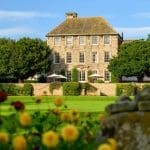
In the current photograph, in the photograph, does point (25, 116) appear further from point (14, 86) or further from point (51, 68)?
point (51, 68)

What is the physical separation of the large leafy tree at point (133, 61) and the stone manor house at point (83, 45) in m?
5.53

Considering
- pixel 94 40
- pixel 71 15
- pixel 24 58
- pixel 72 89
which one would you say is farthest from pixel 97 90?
pixel 71 15

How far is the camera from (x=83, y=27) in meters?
103

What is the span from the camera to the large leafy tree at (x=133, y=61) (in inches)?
3662

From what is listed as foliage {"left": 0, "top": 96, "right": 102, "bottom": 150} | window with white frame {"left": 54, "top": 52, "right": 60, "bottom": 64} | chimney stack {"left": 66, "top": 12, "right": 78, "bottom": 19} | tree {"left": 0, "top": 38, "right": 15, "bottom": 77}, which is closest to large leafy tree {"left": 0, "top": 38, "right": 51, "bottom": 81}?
tree {"left": 0, "top": 38, "right": 15, "bottom": 77}

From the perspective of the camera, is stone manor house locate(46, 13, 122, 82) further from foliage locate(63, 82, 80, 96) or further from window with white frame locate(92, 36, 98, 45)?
foliage locate(63, 82, 80, 96)

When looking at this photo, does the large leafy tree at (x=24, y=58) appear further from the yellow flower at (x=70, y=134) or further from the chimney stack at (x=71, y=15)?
the yellow flower at (x=70, y=134)

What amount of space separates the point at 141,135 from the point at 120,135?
237mm

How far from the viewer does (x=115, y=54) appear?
102 meters

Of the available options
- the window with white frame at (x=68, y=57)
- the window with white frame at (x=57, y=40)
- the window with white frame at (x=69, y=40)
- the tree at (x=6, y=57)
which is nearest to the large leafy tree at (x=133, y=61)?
the window with white frame at (x=68, y=57)

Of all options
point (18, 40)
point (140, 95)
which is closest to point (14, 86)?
point (18, 40)

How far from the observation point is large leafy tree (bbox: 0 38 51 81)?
9269cm

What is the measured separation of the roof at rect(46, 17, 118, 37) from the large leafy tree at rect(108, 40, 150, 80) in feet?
25.6

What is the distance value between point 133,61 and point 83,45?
1269cm
